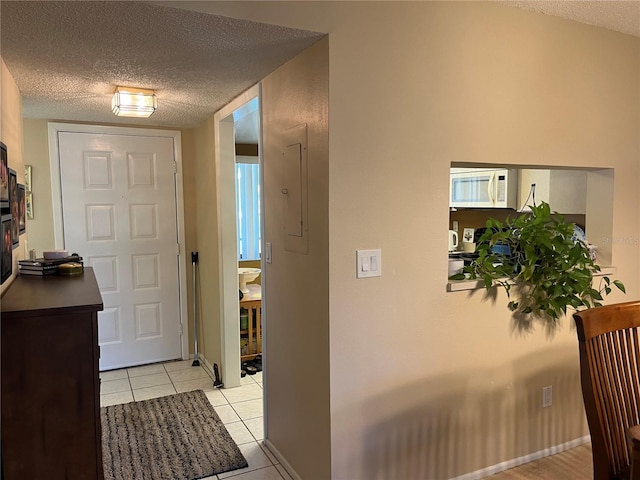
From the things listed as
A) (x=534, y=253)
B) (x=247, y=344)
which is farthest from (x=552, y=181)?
(x=247, y=344)

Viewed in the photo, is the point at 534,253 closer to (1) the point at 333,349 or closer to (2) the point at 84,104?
(1) the point at 333,349

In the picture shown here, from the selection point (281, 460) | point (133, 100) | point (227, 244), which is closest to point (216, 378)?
point (227, 244)

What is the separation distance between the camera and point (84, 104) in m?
3.07

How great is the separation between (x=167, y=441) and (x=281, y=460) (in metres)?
0.75

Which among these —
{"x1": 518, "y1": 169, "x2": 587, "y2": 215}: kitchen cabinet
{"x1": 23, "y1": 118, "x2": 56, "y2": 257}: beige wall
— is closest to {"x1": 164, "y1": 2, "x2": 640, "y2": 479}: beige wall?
{"x1": 518, "y1": 169, "x2": 587, "y2": 215}: kitchen cabinet

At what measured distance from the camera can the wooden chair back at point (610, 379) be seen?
152 cm

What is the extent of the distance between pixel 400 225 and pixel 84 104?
2.28 m

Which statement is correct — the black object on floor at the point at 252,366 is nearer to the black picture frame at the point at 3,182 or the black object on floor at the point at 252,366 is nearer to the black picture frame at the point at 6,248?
the black picture frame at the point at 6,248

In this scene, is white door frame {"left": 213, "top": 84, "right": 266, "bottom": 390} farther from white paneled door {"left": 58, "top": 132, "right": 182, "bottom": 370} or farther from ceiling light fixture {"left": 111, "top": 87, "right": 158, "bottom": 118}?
white paneled door {"left": 58, "top": 132, "right": 182, "bottom": 370}

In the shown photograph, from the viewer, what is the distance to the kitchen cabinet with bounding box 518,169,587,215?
296 cm

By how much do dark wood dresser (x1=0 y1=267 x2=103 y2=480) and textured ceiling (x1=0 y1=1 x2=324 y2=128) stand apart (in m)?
1.02

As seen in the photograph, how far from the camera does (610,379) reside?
5.25 ft

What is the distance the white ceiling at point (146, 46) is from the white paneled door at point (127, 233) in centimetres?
83

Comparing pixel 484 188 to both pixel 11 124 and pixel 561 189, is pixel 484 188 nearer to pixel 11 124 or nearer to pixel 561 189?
pixel 561 189
